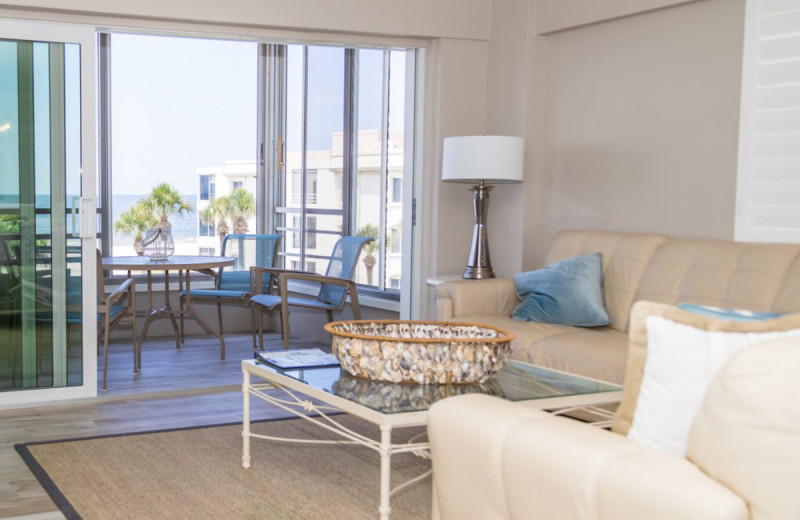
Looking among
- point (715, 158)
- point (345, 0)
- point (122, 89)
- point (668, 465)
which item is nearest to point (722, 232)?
point (715, 158)

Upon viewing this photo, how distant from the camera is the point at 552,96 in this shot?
541 centimetres

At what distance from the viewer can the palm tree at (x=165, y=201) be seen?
7984 mm

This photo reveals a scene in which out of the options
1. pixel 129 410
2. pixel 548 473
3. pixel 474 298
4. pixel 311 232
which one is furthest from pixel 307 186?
pixel 548 473

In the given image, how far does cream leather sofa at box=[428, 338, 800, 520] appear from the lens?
145 centimetres

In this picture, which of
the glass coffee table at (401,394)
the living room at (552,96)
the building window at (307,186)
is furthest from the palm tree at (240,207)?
the glass coffee table at (401,394)

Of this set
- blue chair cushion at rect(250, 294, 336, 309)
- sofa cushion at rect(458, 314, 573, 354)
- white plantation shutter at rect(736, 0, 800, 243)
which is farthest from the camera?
blue chair cushion at rect(250, 294, 336, 309)

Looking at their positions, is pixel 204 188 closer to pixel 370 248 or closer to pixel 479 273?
pixel 370 248

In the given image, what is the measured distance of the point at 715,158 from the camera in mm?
4398

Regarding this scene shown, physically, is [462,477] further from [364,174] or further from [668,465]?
[364,174]

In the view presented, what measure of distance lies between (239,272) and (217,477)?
372cm

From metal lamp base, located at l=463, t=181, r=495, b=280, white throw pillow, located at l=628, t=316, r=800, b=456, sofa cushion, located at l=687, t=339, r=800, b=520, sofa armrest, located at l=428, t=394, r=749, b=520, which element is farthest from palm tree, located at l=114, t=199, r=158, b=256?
sofa cushion, located at l=687, t=339, r=800, b=520

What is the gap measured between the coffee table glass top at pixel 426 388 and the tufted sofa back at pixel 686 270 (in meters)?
1.05

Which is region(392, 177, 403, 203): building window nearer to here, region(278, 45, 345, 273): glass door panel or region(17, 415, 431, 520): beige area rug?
region(278, 45, 345, 273): glass door panel

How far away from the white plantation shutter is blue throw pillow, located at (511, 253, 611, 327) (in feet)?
2.39
